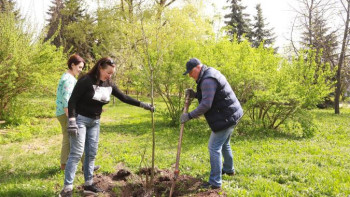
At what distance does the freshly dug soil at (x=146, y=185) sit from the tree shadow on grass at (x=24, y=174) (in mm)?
975

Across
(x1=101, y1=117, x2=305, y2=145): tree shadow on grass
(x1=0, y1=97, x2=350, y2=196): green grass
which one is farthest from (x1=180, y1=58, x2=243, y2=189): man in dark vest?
(x1=101, y1=117, x2=305, y2=145): tree shadow on grass

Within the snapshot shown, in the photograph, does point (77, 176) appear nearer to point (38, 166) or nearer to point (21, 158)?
point (38, 166)

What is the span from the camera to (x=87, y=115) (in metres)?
3.47

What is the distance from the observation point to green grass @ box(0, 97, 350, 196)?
3.89 m

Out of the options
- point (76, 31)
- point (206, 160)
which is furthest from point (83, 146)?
point (76, 31)

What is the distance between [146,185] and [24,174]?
2538 mm

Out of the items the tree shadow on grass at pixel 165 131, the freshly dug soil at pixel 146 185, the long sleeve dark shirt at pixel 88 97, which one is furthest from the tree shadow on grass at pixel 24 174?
the tree shadow on grass at pixel 165 131

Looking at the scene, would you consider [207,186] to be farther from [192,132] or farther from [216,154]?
[192,132]

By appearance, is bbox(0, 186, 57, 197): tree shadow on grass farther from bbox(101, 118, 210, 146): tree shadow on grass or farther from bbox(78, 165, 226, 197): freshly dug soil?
bbox(101, 118, 210, 146): tree shadow on grass

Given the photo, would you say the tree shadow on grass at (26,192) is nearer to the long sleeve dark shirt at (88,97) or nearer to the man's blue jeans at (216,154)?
the long sleeve dark shirt at (88,97)

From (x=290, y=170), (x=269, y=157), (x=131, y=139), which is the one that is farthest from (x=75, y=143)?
(x=131, y=139)

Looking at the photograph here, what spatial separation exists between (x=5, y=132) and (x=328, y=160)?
9.09 metres

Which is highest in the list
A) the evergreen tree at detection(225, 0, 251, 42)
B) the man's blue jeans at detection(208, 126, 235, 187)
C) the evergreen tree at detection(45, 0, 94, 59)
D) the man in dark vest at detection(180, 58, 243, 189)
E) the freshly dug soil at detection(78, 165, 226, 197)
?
the evergreen tree at detection(225, 0, 251, 42)

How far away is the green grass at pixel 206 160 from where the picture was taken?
3887 mm
